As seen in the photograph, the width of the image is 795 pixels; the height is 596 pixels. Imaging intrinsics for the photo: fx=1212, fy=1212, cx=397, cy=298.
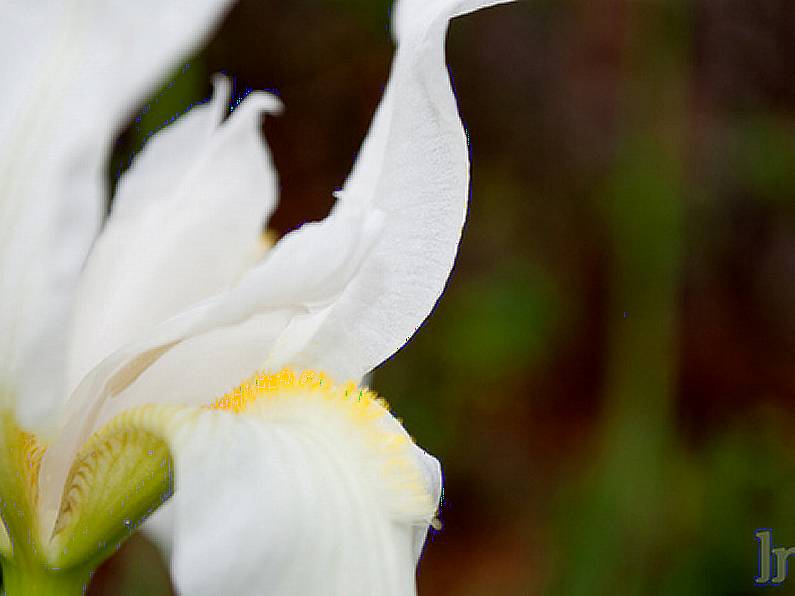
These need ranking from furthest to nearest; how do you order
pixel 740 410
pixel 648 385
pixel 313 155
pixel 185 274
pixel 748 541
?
pixel 313 155 < pixel 740 410 < pixel 748 541 < pixel 648 385 < pixel 185 274

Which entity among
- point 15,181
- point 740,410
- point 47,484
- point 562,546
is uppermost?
point 15,181

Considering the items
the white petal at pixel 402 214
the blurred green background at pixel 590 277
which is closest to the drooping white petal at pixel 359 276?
the white petal at pixel 402 214

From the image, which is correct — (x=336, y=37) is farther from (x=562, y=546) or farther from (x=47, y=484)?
(x=47, y=484)

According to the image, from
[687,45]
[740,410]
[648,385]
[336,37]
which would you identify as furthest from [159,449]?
[336,37]

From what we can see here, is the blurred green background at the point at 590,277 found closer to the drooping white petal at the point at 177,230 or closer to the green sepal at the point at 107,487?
the drooping white petal at the point at 177,230

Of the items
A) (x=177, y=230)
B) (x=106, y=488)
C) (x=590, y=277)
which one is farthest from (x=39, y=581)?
(x=590, y=277)

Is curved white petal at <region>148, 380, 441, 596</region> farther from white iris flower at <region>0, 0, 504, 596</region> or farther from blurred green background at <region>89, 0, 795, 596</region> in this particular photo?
blurred green background at <region>89, 0, 795, 596</region>

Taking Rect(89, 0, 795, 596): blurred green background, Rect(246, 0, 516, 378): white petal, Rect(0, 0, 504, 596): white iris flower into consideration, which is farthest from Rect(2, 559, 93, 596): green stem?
Rect(89, 0, 795, 596): blurred green background

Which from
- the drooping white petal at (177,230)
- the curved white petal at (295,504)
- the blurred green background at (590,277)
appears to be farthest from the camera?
the blurred green background at (590,277)
